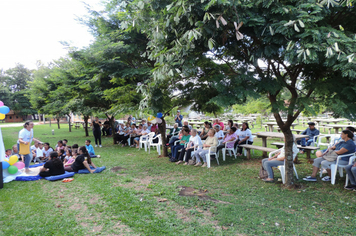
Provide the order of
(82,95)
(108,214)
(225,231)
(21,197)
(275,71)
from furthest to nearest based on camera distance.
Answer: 1. (82,95)
2. (21,197)
3. (275,71)
4. (108,214)
5. (225,231)

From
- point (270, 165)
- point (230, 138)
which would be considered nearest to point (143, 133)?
point (230, 138)

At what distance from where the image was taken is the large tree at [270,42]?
11.7 feet

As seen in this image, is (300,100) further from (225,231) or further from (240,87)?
(225,231)

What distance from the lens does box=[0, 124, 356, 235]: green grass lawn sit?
12.4ft

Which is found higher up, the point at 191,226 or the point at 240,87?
the point at 240,87

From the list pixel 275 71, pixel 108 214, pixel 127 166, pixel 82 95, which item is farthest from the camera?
pixel 82 95

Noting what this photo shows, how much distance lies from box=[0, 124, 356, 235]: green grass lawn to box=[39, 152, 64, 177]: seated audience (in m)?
0.34

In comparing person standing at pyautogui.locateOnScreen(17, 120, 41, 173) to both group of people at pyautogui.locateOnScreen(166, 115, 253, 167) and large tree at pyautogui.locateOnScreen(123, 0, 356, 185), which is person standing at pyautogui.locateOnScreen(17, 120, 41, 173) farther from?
large tree at pyautogui.locateOnScreen(123, 0, 356, 185)

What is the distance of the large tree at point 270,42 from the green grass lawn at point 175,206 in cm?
108

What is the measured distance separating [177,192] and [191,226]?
64.9 inches

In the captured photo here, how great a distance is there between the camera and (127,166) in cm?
855

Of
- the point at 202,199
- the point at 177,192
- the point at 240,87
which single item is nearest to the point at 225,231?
the point at 202,199

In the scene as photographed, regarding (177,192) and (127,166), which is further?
(127,166)

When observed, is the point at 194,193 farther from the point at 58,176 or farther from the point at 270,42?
the point at 58,176
